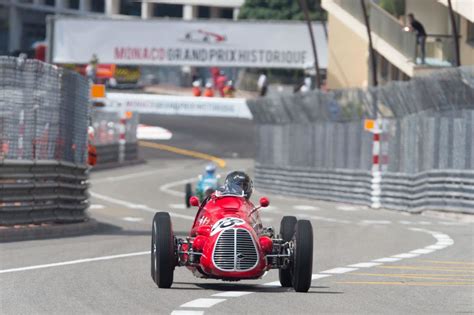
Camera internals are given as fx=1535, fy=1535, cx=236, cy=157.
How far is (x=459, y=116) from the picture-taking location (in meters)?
30.5

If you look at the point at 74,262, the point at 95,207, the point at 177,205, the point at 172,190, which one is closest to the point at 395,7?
the point at 172,190

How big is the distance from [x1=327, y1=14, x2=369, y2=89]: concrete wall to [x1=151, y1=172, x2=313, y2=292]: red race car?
129ft

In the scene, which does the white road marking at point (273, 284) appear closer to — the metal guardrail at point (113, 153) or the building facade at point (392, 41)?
the building facade at point (392, 41)

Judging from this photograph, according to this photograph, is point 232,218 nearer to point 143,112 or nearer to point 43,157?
point 43,157

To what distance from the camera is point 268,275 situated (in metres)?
15.9

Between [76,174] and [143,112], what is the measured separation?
131 ft

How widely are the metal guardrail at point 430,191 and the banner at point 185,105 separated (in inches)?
1176

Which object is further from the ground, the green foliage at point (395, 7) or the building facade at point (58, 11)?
the building facade at point (58, 11)

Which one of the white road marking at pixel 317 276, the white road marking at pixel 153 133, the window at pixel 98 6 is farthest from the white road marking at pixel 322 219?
the window at pixel 98 6

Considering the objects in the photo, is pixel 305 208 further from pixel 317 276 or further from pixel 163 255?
pixel 163 255

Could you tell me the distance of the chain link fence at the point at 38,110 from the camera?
2206 centimetres

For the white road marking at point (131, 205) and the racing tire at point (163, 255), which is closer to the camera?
the racing tire at point (163, 255)

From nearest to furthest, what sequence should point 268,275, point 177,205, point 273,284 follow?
point 273,284
point 268,275
point 177,205

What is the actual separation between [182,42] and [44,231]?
43.0m
